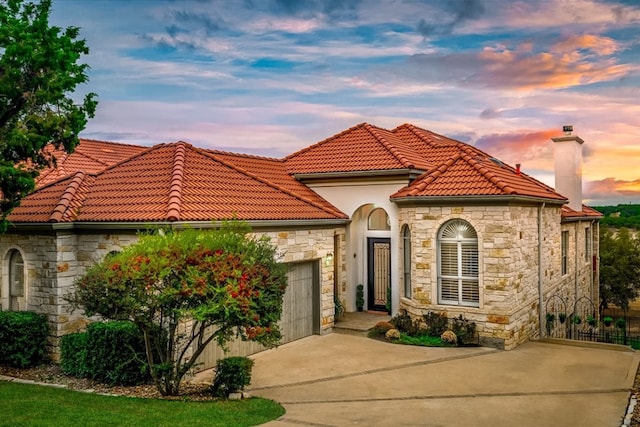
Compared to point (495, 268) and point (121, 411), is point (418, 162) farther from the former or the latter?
point (121, 411)

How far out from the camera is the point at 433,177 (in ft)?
55.2

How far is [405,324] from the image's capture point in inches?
637

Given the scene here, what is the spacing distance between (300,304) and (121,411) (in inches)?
302

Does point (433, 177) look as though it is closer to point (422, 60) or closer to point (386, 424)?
point (422, 60)

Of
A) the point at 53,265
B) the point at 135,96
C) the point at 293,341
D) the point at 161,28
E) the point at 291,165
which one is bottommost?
the point at 293,341

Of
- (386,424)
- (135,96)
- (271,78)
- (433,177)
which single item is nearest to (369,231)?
(433,177)

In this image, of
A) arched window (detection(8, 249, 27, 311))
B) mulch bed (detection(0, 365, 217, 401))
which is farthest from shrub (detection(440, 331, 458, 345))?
arched window (detection(8, 249, 27, 311))

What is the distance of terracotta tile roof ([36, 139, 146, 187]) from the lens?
18672mm

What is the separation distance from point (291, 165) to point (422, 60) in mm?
6455

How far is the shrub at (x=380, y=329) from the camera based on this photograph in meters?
16.2

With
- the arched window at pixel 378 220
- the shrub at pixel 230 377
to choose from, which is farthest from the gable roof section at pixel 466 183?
the shrub at pixel 230 377

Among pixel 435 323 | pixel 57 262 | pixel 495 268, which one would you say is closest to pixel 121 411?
pixel 57 262

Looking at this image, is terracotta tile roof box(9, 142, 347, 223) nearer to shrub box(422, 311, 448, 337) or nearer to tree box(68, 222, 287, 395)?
tree box(68, 222, 287, 395)

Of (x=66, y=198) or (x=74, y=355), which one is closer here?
(x=74, y=355)
